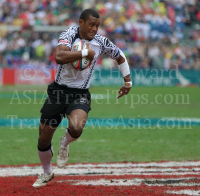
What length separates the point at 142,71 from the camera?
26.2m

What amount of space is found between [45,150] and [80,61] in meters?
1.26

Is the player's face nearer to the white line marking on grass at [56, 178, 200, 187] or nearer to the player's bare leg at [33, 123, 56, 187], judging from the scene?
the player's bare leg at [33, 123, 56, 187]

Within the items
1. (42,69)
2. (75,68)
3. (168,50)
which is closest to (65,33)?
(75,68)

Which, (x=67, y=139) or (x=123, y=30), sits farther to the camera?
(x=123, y=30)

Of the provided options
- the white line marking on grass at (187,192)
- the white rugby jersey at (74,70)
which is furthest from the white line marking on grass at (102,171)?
the white rugby jersey at (74,70)

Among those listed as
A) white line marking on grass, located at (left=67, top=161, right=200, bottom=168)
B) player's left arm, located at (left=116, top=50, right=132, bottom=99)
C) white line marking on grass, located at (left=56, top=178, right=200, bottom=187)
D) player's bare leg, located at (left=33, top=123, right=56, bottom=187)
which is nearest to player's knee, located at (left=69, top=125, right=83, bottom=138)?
player's bare leg, located at (left=33, top=123, right=56, bottom=187)

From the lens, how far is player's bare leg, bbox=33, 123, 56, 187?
5613mm

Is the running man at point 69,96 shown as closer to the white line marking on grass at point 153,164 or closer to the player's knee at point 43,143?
the player's knee at point 43,143

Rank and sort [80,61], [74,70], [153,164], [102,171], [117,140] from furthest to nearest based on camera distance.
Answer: [117,140], [153,164], [102,171], [74,70], [80,61]

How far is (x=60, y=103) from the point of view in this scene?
5.68m

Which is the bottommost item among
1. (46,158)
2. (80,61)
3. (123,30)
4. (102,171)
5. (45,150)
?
(102,171)

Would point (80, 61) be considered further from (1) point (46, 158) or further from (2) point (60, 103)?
(1) point (46, 158)

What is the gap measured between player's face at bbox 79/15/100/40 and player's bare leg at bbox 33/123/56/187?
127cm

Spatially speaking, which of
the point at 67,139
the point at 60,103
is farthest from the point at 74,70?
the point at 67,139
